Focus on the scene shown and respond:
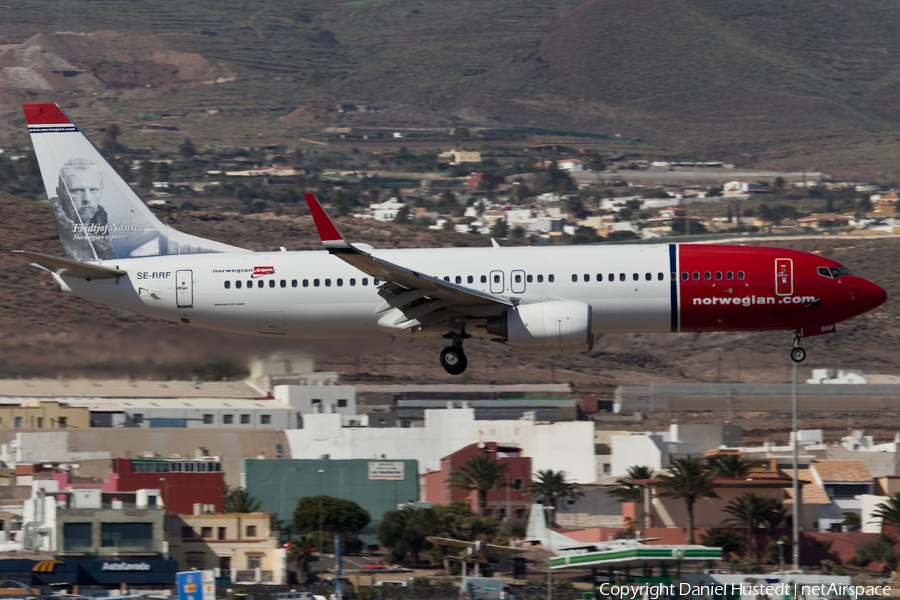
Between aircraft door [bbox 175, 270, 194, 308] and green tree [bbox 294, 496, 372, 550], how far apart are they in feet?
121

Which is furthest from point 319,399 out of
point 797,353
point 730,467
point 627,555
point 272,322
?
point 797,353

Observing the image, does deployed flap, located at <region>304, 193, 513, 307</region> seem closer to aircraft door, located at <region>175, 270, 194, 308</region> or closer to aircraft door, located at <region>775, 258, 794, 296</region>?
aircraft door, located at <region>175, 270, 194, 308</region>

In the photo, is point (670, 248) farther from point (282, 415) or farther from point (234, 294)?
point (282, 415)

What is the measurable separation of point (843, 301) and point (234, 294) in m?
18.7

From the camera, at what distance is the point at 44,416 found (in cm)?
8756

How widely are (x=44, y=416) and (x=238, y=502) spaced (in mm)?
18328

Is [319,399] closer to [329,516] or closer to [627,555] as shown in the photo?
[329,516]

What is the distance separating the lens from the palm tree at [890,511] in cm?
7206

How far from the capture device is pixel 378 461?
8600 cm

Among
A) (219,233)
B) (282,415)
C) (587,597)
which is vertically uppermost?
(219,233)

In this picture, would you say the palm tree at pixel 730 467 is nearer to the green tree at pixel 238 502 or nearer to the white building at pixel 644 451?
the white building at pixel 644 451

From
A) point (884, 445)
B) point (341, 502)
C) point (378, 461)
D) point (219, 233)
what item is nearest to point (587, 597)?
point (341, 502)

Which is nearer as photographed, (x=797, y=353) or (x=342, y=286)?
(x=342, y=286)

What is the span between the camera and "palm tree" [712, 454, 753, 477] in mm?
76625
